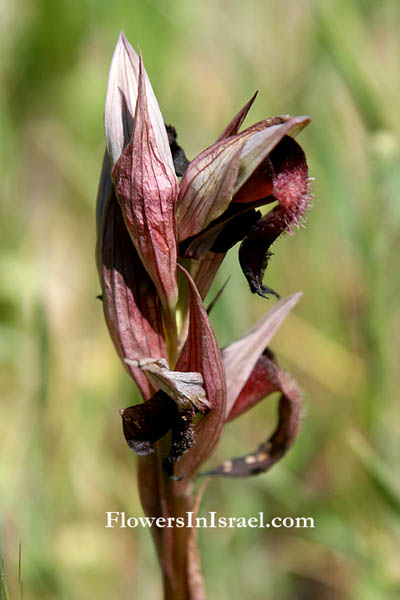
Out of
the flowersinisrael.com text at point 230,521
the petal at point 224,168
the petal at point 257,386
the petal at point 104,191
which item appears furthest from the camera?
the flowersinisrael.com text at point 230,521

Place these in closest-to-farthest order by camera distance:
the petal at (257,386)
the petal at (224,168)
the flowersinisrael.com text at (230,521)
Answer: the petal at (224,168)
the petal at (257,386)
the flowersinisrael.com text at (230,521)

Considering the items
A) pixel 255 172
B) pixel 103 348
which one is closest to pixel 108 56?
pixel 103 348

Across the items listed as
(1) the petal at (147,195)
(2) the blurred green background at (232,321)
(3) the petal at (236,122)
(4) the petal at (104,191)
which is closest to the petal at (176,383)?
(1) the petal at (147,195)

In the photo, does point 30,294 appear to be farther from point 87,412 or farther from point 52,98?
point 52,98

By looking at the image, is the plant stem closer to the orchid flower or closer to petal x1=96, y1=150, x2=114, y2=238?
the orchid flower

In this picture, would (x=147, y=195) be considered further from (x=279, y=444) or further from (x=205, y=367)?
(x=279, y=444)

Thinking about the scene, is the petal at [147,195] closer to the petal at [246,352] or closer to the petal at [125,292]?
the petal at [125,292]

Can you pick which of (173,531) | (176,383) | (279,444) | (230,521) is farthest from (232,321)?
(176,383)
